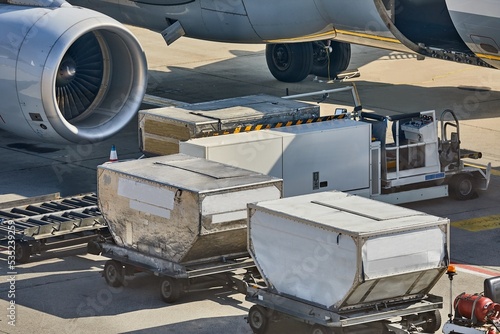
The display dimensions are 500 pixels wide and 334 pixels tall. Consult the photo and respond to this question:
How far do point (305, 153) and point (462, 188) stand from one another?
2718 millimetres

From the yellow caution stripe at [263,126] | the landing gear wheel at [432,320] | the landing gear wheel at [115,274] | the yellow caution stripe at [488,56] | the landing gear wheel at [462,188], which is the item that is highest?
the yellow caution stripe at [488,56]

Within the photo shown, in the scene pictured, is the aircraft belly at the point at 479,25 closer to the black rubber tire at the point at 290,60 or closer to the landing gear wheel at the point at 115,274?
the black rubber tire at the point at 290,60

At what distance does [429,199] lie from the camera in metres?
20.2

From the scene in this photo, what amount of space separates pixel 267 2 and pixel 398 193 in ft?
16.0

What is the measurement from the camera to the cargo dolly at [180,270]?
15750 mm

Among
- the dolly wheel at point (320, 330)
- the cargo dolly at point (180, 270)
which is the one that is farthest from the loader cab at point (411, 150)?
the dolly wheel at point (320, 330)

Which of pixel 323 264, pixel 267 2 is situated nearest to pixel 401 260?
pixel 323 264

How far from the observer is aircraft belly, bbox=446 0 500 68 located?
797 inches

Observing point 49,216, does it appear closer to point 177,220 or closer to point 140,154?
point 177,220

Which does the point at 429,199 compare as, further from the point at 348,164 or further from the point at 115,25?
the point at 115,25

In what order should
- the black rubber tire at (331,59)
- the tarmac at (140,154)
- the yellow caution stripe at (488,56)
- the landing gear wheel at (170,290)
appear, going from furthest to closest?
1. the black rubber tire at (331,59)
2. the yellow caution stripe at (488,56)
3. the landing gear wheel at (170,290)
4. the tarmac at (140,154)

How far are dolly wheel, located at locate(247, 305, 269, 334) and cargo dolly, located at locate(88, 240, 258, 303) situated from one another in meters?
0.91

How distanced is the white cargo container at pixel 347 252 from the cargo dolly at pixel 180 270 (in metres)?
A: 0.96

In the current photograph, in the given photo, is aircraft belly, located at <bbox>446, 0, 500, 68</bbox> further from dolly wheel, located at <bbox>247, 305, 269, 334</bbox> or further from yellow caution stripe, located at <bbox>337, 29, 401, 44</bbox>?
dolly wheel, located at <bbox>247, 305, 269, 334</bbox>
